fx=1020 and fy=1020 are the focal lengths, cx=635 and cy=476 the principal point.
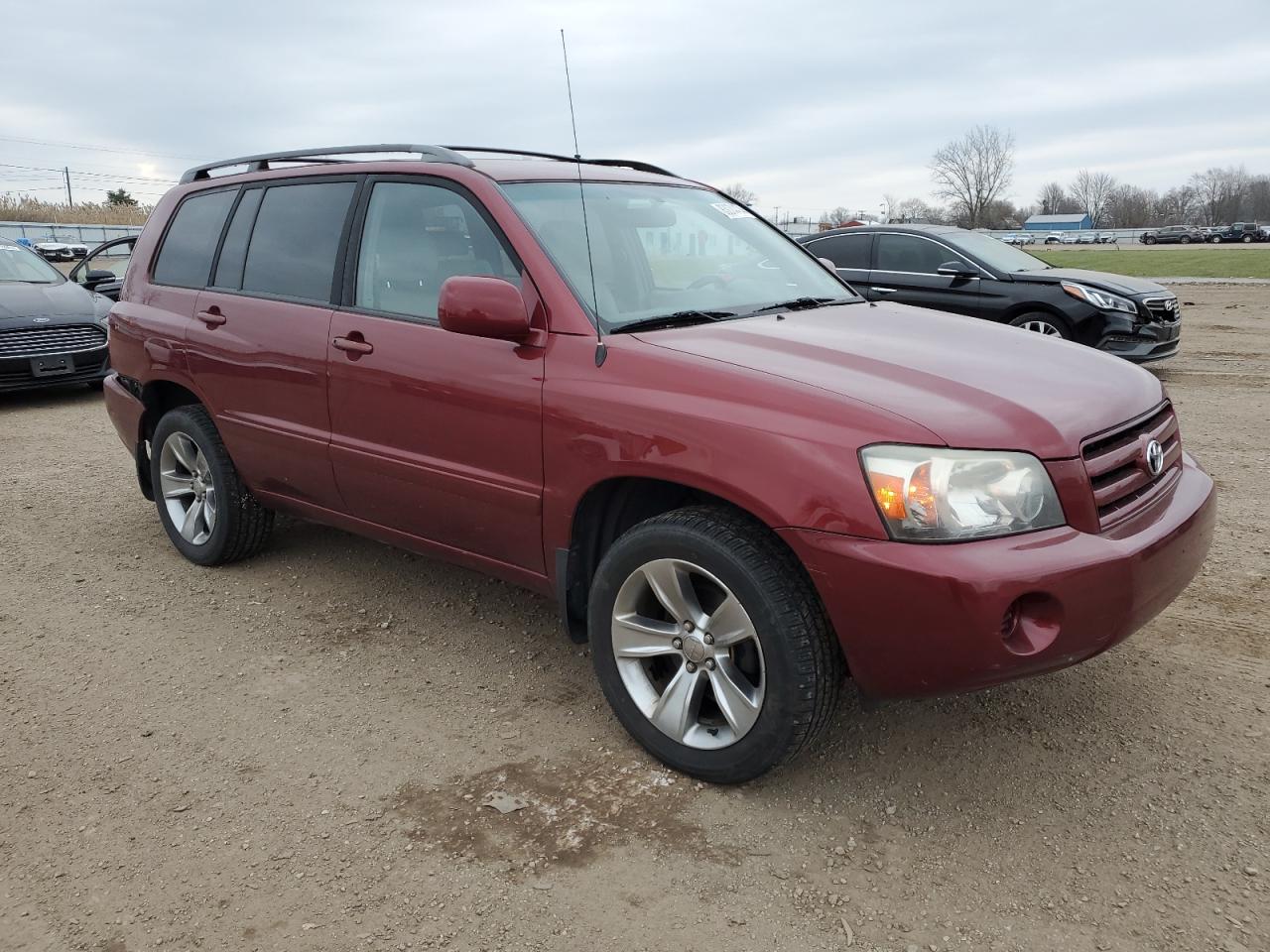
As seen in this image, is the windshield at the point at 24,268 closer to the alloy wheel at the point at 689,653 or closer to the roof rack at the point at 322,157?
the roof rack at the point at 322,157

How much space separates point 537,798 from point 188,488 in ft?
9.27

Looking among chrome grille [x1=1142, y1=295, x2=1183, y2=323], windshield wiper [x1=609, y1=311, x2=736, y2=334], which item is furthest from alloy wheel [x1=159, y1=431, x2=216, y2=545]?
chrome grille [x1=1142, y1=295, x2=1183, y2=323]

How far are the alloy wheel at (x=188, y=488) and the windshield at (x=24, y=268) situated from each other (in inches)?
261

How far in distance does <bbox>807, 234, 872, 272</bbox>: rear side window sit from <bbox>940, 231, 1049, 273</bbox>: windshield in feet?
2.56

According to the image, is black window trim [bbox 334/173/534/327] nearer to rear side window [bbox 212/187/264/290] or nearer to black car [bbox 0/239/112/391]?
rear side window [bbox 212/187/264/290]

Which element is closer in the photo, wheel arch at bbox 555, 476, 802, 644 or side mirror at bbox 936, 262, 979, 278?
wheel arch at bbox 555, 476, 802, 644

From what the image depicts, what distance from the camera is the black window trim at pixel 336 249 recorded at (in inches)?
152

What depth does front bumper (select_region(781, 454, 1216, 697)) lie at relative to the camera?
7.91 feet

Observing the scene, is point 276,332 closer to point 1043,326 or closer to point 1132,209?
point 1043,326

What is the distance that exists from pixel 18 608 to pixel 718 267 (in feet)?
10.8

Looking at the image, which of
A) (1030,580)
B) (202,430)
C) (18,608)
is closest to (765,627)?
(1030,580)

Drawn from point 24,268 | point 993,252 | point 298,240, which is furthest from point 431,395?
point 24,268

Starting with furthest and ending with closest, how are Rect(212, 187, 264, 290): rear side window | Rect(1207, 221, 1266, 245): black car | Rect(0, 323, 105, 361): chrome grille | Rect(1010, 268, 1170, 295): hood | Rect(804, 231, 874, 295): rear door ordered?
Rect(1207, 221, 1266, 245): black car, Rect(804, 231, 874, 295): rear door, Rect(1010, 268, 1170, 295): hood, Rect(0, 323, 105, 361): chrome grille, Rect(212, 187, 264, 290): rear side window

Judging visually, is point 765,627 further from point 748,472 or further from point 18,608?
point 18,608
